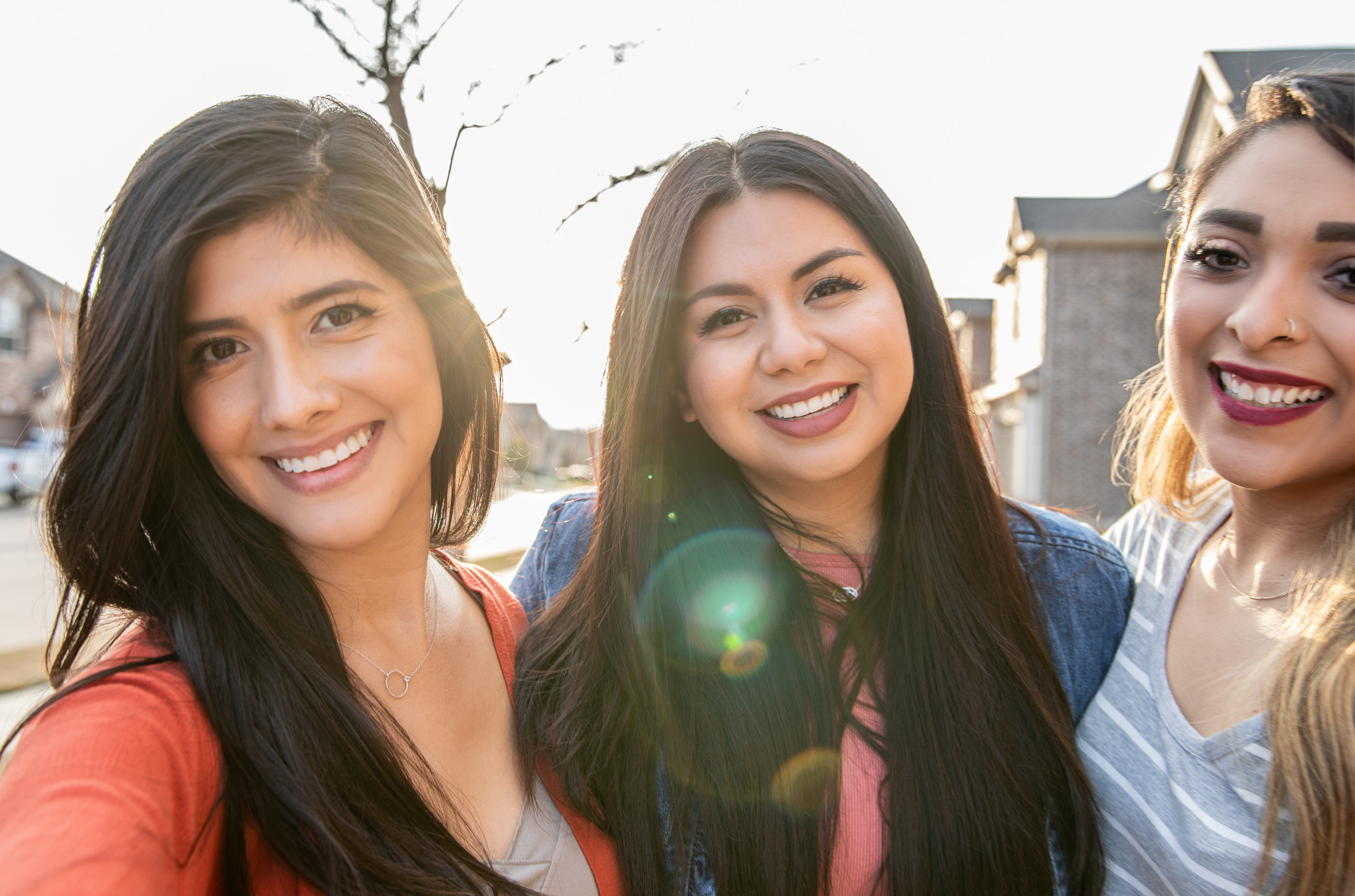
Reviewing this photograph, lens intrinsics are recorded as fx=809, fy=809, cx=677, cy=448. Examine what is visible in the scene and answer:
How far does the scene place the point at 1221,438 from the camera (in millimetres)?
1958

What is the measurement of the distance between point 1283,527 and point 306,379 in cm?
235

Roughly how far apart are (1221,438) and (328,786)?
2.19 metres

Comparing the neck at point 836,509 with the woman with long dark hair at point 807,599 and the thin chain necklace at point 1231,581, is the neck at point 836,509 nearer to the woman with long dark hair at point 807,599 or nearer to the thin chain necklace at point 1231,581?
the woman with long dark hair at point 807,599

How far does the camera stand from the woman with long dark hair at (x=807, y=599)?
6.91ft

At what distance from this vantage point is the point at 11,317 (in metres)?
28.2

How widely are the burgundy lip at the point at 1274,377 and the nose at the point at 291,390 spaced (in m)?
2.07

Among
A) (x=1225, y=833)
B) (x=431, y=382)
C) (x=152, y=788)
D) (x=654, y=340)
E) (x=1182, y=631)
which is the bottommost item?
(x=1225, y=833)

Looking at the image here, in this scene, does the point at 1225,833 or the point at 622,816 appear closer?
the point at 1225,833

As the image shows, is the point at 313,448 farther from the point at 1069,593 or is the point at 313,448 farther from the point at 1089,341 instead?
the point at 1089,341

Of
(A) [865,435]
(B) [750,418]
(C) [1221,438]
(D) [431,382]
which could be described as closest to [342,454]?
(D) [431,382]

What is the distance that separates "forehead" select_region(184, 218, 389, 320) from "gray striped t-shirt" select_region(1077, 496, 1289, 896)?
222 cm

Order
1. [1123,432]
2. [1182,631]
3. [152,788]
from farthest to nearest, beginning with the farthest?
[1123,432], [1182,631], [152,788]

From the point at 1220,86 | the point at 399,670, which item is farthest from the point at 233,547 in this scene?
the point at 1220,86

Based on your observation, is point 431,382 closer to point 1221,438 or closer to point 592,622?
point 592,622
